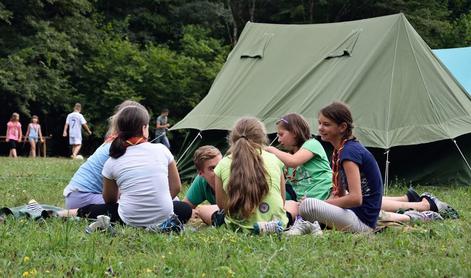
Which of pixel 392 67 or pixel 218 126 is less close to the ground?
pixel 392 67

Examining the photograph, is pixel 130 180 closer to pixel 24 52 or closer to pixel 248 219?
pixel 248 219

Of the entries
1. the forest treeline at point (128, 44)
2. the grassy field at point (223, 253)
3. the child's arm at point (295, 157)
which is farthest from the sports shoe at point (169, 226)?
the forest treeline at point (128, 44)

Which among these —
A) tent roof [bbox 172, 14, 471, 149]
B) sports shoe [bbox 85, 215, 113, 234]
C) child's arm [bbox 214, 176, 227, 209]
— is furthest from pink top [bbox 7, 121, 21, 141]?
sports shoe [bbox 85, 215, 113, 234]

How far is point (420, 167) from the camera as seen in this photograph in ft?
30.7

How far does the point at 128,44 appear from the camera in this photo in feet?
84.7

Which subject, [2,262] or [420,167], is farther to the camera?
[420,167]

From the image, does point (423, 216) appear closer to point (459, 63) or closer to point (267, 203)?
point (267, 203)

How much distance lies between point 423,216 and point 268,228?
177cm

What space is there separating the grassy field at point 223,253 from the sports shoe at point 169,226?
12 cm

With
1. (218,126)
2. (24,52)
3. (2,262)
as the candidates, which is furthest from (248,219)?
(24,52)

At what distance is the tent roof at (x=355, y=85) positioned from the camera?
29.1 ft

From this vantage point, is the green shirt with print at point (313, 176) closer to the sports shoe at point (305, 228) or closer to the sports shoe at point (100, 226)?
the sports shoe at point (305, 228)

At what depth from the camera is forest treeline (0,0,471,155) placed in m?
24.1

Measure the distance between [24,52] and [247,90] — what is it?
15.5 metres
